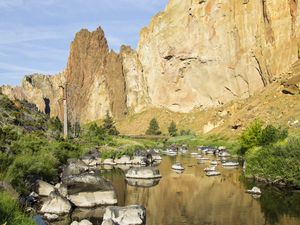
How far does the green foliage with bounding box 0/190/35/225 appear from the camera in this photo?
45.0 feet

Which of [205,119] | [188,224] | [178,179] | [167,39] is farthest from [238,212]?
[167,39]

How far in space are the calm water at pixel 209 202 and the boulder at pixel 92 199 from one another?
175cm

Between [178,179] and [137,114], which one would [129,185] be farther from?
[137,114]

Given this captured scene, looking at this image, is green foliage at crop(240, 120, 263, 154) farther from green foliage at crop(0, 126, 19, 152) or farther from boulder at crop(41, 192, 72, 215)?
boulder at crop(41, 192, 72, 215)

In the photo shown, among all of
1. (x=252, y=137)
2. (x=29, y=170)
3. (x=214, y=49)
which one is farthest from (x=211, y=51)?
(x=29, y=170)

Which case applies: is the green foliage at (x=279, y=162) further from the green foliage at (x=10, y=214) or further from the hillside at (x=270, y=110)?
the hillside at (x=270, y=110)

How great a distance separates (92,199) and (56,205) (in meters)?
2.93

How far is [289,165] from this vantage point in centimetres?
3353

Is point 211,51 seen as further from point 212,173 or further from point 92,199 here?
point 92,199

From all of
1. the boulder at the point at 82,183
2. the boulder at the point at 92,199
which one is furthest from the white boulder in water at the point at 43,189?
the boulder at the point at 92,199

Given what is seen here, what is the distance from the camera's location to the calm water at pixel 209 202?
23.5 metres

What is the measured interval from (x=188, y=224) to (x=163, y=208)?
435 cm

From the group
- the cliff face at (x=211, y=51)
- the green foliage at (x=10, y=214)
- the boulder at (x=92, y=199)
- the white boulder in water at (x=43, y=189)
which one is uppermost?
the cliff face at (x=211, y=51)

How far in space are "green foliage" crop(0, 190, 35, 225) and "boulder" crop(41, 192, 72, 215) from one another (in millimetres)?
6738
